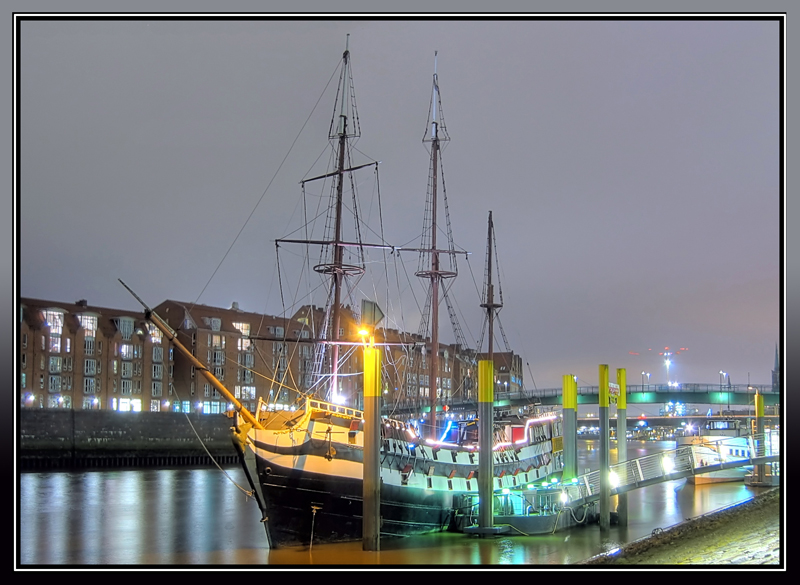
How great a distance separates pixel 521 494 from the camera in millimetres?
31922

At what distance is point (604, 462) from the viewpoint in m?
31.2

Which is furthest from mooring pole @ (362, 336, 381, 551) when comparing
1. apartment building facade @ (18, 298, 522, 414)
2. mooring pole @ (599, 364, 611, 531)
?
apartment building facade @ (18, 298, 522, 414)

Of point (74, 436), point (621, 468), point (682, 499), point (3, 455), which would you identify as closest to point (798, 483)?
point (621, 468)

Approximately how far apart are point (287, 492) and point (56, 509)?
1022 inches

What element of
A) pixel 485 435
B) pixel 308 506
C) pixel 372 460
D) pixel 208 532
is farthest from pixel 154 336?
pixel 372 460

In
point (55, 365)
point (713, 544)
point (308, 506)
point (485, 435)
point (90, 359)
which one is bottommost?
point (713, 544)

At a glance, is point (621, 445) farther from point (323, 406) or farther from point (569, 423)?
point (323, 406)

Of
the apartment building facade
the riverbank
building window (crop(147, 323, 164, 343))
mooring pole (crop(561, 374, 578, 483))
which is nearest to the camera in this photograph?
the riverbank

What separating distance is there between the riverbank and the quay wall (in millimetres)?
55453

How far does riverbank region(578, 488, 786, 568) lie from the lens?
2347cm

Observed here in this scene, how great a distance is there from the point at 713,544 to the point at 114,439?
233 feet

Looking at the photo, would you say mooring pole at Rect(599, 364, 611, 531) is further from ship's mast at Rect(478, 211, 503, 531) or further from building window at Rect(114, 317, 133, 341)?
building window at Rect(114, 317, 133, 341)

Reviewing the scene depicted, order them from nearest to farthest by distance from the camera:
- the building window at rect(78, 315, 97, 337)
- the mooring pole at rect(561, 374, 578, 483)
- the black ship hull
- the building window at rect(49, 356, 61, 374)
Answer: the black ship hull → the mooring pole at rect(561, 374, 578, 483) → the building window at rect(49, 356, 61, 374) → the building window at rect(78, 315, 97, 337)
